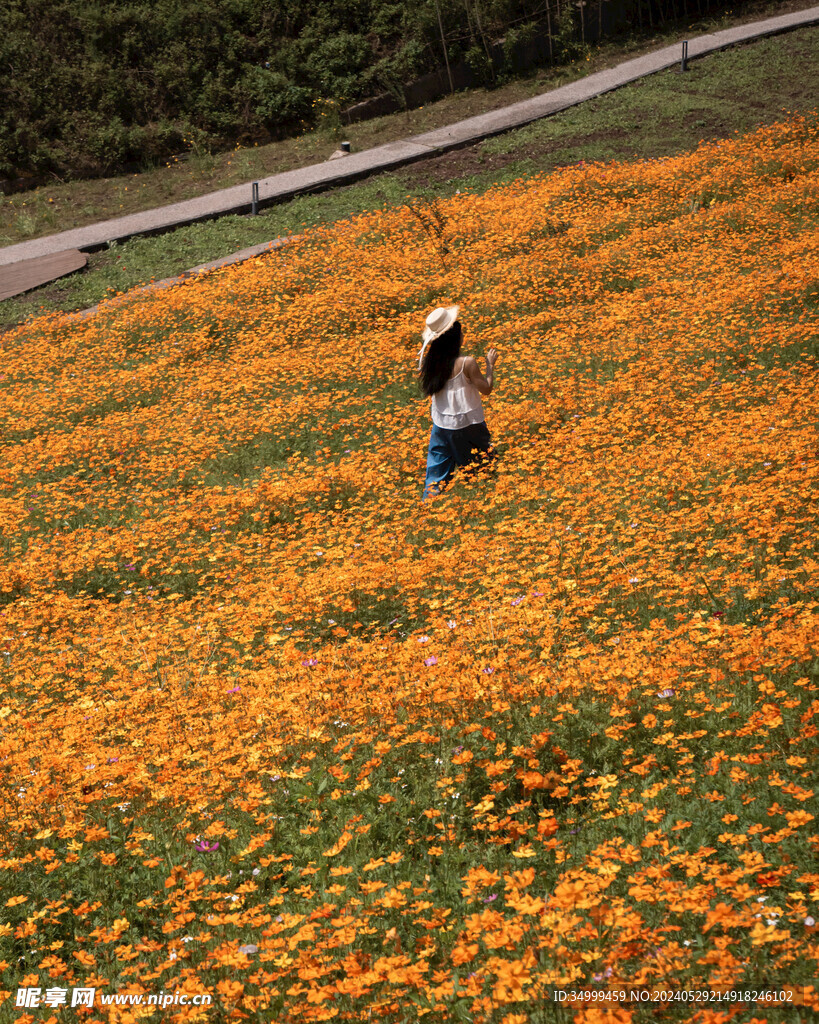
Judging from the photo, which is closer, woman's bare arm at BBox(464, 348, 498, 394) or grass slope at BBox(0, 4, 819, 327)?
woman's bare arm at BBox(464, 348, 498, 394)

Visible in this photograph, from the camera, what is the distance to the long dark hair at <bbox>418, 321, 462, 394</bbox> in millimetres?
8086

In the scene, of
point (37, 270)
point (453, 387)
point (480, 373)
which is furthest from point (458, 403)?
point (37, 270)

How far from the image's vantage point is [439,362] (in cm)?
811

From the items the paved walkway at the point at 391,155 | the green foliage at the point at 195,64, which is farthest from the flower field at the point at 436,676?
the green foliage at the point at 195,64

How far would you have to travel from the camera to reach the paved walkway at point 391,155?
798 inches

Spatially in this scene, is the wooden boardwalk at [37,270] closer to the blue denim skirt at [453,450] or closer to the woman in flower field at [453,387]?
the woman in flower field at [453,387]

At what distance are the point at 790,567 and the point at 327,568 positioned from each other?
128 inches

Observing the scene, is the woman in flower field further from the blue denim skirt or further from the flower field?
the flower field

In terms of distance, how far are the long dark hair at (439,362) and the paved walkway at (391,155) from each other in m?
13.7

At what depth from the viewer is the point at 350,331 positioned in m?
13.2

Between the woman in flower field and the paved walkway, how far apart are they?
1365cm

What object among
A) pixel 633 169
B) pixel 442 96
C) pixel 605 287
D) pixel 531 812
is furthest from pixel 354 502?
pixel 442 96

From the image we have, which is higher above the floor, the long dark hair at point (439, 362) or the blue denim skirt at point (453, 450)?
the long dark hair at point (439, 362)

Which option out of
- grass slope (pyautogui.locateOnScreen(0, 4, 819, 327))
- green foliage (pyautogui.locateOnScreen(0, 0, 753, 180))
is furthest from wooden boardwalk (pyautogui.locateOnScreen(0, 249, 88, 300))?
green foliage (pyautogui.locateOnScreen(0, 0, 753, 180))
